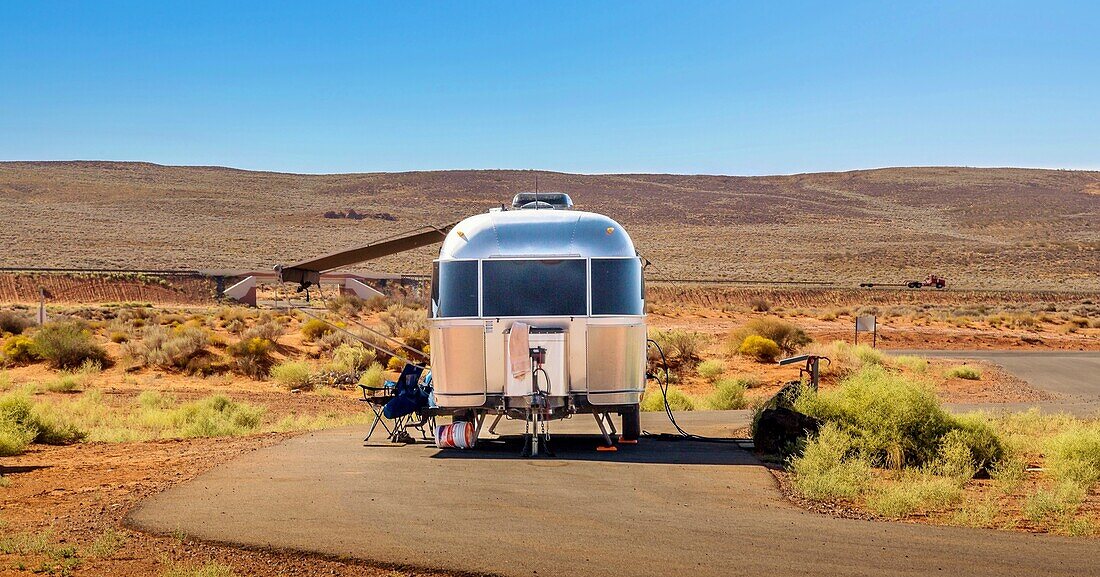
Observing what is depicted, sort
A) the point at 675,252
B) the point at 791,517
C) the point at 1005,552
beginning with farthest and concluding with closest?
1. the point at 675,252
2. the point at 791,517
3. the point at 1005,552

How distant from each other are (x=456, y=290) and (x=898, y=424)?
511 cm

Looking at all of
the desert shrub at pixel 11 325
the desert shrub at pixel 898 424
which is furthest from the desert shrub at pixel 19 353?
the desert shrub at pixel 898 424

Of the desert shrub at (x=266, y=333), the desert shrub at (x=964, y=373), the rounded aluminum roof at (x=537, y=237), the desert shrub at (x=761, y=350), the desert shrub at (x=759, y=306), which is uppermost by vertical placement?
the rounded aluminum roof at (x=537, y=237)

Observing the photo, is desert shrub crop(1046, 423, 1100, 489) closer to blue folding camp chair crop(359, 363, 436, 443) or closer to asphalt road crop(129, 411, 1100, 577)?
asphalt road crop(129, 411, 1100, 577)

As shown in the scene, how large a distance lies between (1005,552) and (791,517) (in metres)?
1.70

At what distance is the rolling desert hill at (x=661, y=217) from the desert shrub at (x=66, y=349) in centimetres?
4281

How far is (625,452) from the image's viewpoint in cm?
1251

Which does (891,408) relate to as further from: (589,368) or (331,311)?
(331,311)

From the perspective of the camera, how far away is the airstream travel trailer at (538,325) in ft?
39.0

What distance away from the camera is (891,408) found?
1218cm

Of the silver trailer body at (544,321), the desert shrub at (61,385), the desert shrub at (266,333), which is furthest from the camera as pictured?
the desert shrub at (266,333)

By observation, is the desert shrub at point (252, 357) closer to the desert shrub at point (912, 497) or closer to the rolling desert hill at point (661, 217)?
the desert shrub at point (912, 497)

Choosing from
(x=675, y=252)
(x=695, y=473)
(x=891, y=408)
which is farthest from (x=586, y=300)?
(x=675, y=252)

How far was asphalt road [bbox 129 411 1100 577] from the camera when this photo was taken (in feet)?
24.1
